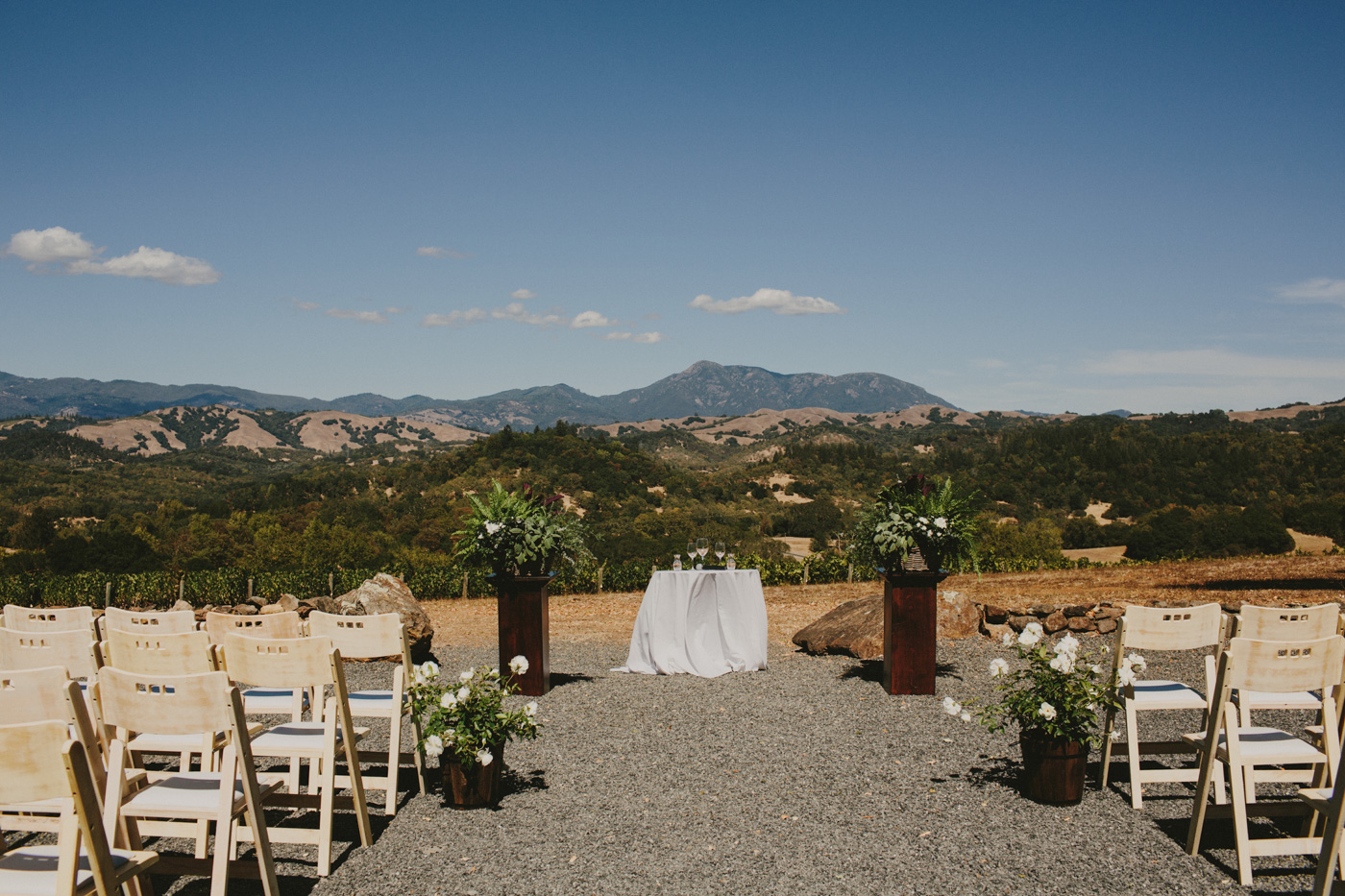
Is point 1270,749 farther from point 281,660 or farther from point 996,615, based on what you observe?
point 996,615

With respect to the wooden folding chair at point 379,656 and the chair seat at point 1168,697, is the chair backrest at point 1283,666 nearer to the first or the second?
the chair seat at point 1168,697

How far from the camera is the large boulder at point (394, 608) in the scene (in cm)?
912

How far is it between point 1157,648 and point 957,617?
6037 mm

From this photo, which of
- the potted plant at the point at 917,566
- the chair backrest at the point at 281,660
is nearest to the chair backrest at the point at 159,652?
the chair backrest at the point at 281,660

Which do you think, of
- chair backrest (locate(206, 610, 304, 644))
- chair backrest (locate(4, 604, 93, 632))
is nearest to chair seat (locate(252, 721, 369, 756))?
chair backrest (locate(206, 610, 304, 644))

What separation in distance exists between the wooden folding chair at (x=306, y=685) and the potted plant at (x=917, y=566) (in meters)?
4.50

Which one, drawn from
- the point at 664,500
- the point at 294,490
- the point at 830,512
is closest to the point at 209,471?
the point at 294,490

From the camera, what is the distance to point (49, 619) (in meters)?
5.05

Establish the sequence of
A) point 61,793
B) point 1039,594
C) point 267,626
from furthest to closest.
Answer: point 1039,594 < point 267,626 < point 61,793

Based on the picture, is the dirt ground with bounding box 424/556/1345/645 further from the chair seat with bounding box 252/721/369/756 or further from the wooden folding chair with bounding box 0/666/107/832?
the wooden folding chair with bounding box 0/666/107/832

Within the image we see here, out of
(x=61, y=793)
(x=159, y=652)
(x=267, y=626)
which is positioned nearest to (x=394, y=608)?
(x=267, y=626)

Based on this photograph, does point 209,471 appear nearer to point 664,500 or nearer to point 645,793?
point 664,500

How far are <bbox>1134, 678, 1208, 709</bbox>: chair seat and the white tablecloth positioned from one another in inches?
148

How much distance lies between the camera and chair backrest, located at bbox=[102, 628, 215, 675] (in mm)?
3666
